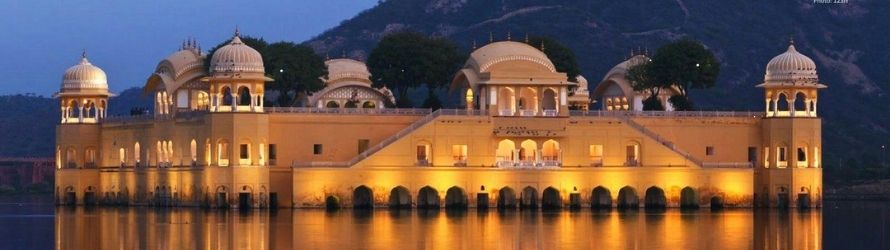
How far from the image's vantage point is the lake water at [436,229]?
60.3 metres

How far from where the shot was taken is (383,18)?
6570 inches

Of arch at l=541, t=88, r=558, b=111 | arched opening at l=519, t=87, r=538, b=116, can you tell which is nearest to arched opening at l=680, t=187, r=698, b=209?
arch at l=541, t=88, r=558, b=111

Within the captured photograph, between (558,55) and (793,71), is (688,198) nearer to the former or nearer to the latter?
(793,71)

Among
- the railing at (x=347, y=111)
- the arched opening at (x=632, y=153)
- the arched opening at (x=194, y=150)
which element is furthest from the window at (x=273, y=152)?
the arched opening at (x=632, y=153)

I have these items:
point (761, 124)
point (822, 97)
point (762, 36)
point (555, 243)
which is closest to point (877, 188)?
point (761, 124)

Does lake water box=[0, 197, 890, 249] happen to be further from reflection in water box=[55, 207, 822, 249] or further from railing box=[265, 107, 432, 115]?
railing box=[265, 107, 432, 115]

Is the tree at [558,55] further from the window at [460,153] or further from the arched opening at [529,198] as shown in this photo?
the window at [460,153]

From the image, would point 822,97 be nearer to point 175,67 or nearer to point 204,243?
point 175,67

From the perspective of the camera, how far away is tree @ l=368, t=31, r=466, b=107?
98.1m

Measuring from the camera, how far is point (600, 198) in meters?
89.9

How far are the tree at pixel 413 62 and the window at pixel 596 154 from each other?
10.6m

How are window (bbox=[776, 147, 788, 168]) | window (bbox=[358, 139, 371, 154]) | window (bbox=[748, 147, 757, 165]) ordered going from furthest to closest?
window (bbox=[748, 147, 757, 165])
window (bbox=[776, 147, 788, 168])
window (bbox=[358, 139, 371, 154])

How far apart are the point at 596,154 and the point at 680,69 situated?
1087 cm

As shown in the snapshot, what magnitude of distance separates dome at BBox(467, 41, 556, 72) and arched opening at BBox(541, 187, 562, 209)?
4776 mm
